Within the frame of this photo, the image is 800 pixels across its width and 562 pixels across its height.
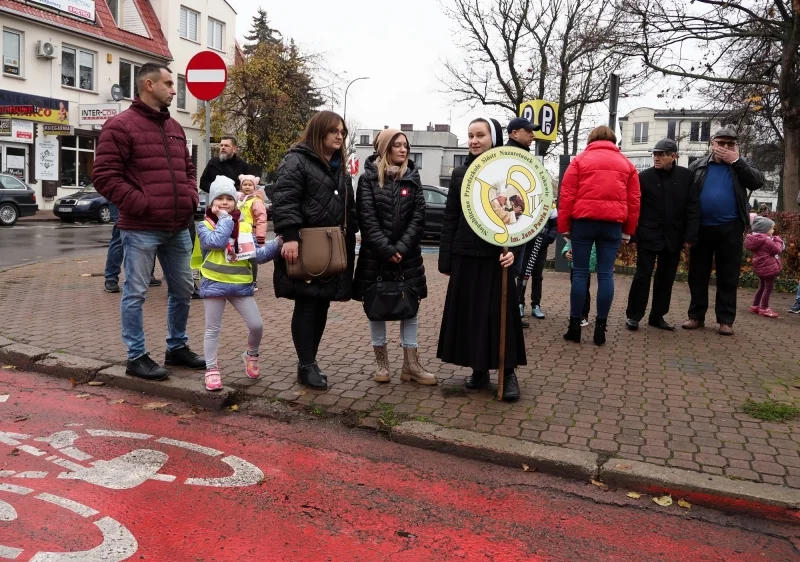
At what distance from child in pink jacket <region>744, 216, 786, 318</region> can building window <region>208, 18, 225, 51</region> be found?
3815cm

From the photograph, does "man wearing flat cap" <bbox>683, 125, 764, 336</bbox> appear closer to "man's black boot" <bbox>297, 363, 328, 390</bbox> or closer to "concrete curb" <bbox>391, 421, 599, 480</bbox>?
"concrete curb" <bbox>391, 421, 599, 480</bbox>

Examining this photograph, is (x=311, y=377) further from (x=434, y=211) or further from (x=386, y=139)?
(x=434, y=211)

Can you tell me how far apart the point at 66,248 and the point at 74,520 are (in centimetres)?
1456

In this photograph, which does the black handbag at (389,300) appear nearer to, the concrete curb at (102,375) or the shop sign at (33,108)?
the concrete curb at (102,375)

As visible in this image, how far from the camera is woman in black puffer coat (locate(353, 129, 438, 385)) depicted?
511cm

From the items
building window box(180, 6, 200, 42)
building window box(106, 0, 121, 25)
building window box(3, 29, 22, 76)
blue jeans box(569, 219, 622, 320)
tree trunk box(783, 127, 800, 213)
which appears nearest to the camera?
blue jeans box(569, 219, 622, 320)

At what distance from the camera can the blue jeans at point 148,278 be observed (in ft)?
17.4

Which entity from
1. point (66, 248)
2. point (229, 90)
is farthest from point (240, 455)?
point (229, 90)

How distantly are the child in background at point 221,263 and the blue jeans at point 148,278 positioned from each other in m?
0.37

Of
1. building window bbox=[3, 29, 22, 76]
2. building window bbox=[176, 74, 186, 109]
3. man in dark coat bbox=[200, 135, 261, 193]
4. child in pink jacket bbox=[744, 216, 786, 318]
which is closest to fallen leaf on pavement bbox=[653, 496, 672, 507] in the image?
child in pink jacket bbox=[744, 216, 786, 318]

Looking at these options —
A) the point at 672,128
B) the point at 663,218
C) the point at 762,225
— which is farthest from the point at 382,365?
the point at 672,128

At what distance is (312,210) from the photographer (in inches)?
199

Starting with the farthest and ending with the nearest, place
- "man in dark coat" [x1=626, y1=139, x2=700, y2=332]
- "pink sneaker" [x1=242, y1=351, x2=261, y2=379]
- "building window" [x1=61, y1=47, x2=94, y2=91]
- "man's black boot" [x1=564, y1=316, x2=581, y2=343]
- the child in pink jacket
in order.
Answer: "building window" [x1=61, y1=47, x2=94, y2=91] → the child in pink jacket → "man in dark coat" [x1=626, y1=139, x2=700, y2=332] → "man's black boot" [x1=564, y1=316, x2=581, y2=343] → "pink sneaker" [x1=242, y1=351, x2=261, y2=379]

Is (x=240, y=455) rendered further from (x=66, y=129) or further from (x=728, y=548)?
(x=66, y=129)
